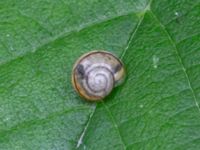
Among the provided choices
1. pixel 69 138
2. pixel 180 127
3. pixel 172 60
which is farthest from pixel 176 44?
pixel 69 138

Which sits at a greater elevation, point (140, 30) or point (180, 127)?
point (140, 30)

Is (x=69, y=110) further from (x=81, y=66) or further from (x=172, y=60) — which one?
(x=172, y=60)
